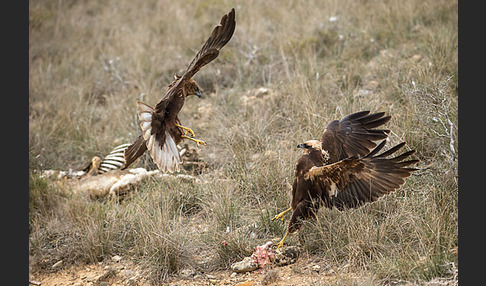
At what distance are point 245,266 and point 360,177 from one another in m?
1.15

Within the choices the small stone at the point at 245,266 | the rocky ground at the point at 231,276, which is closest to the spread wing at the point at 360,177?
the rocky ground at the point at 231,276

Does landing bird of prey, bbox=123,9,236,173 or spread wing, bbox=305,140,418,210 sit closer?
spread wing, bbox=305,140,418,210

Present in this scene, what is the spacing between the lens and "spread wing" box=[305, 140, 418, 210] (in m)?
3.56

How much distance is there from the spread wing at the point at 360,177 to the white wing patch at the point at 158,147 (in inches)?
47.7

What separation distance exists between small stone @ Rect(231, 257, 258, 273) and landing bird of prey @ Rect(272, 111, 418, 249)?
0.88 ft

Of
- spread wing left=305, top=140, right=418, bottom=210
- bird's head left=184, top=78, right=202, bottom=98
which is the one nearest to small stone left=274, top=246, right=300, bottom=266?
spread wing left=305, top=140, right=418, bottom=210

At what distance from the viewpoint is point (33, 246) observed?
4.68m

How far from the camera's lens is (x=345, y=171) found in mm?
3658

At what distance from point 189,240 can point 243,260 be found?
1.89ft

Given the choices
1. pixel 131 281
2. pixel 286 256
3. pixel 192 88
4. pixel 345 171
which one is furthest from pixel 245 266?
pixel 192 88

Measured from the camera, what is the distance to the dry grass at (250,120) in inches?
152

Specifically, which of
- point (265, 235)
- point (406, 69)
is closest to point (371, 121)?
point (265, 235)

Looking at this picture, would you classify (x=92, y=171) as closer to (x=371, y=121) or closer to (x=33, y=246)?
(x=33, y=246)

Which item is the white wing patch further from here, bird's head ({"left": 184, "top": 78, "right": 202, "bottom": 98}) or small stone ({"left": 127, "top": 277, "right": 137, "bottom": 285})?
small stone ({"left": 127, "top": 277, "right": 137, "bottom": 285})
